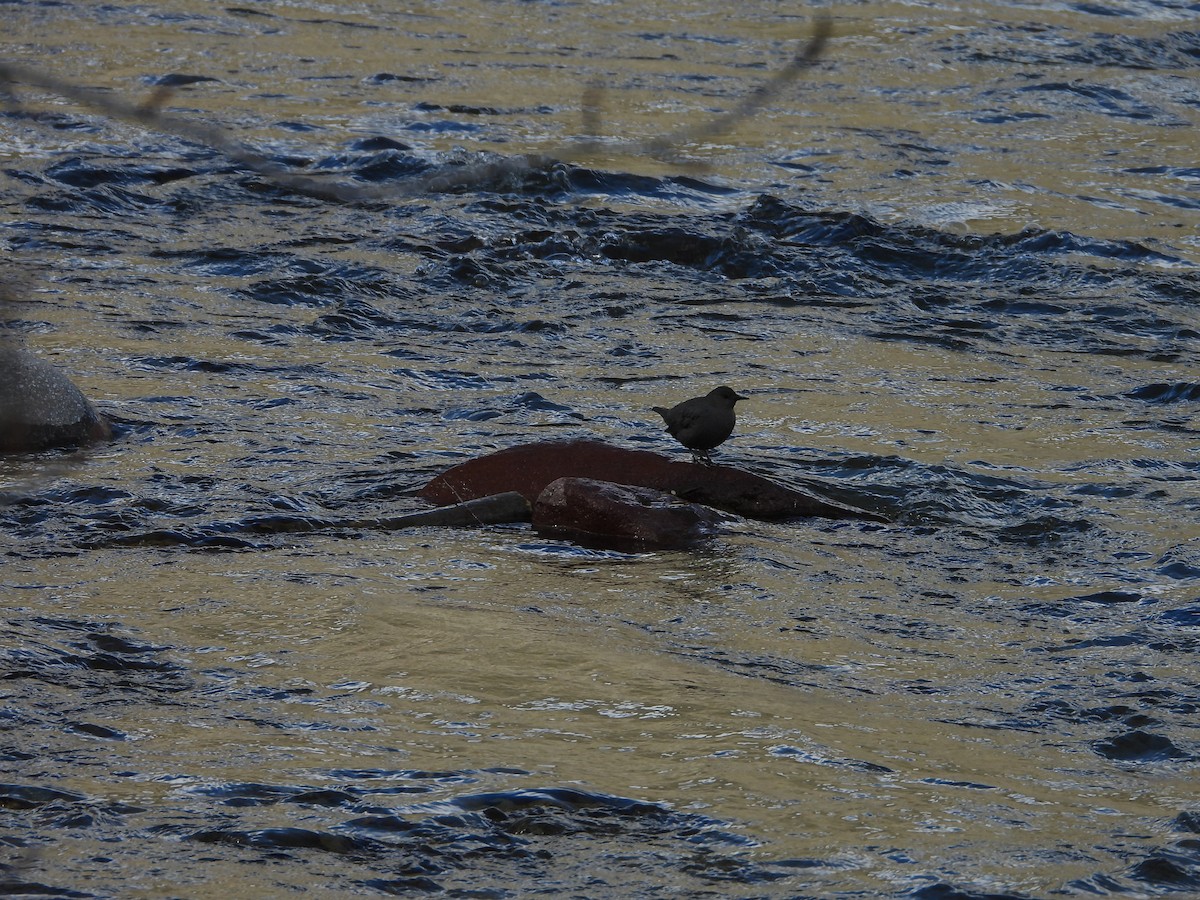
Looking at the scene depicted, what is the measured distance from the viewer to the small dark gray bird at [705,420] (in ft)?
21.5

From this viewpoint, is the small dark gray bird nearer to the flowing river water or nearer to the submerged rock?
the flowing river water

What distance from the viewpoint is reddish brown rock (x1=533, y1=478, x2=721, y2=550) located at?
6281 millimetres

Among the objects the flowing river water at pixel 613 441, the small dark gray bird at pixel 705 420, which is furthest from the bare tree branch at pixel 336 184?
the small dark gray bird at pixel 705 420

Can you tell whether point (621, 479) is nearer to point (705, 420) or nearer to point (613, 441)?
point (705, 420)

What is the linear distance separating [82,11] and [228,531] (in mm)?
10778

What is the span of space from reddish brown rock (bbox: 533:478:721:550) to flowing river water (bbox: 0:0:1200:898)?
0.45ft

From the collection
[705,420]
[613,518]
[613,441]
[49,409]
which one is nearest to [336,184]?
[613,518]

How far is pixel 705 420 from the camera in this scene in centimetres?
656

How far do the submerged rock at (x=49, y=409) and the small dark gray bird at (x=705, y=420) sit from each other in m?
2.43

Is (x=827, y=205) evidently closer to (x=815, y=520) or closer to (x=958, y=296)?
(x=958, y=296)

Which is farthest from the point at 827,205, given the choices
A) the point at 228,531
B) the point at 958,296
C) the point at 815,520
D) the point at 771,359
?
the point at 228,531

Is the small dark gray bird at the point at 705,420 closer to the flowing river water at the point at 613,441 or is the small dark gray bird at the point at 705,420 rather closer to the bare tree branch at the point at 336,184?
the flowing river water at the point at 613,441

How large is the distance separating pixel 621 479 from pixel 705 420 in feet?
1.43

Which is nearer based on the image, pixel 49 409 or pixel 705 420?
pixel 705 420
